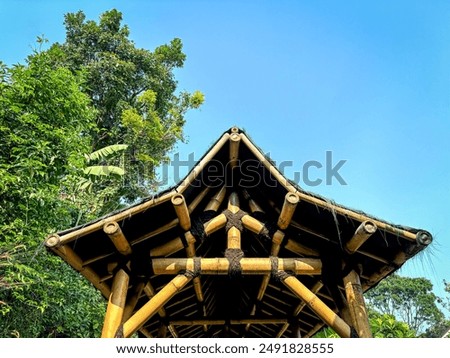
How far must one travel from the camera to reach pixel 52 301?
923 cm

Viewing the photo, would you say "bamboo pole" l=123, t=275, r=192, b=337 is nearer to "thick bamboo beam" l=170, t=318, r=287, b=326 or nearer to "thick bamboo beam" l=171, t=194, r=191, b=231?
"thick bamboo beam" l=171, t=194, r=191, b=231

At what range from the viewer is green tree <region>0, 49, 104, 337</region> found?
7.64 m

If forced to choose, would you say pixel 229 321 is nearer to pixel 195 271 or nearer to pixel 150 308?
pixel 195 271

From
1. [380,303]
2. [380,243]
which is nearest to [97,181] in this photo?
[380,243]

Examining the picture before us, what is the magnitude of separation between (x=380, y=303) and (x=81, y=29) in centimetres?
3395

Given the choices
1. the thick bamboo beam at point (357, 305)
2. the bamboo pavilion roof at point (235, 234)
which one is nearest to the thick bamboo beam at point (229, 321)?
the bamboo pavilion roof at point (235, 234)

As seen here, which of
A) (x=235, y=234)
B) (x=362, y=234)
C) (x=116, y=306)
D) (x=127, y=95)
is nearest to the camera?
(x=362, y=234)

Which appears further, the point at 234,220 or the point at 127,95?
the point at 127,95

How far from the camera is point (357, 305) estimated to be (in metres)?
3.87

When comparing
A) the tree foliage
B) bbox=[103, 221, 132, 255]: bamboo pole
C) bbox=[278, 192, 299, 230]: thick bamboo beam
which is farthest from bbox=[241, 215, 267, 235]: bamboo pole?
the tree foliage

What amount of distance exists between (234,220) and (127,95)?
14572 millimetres

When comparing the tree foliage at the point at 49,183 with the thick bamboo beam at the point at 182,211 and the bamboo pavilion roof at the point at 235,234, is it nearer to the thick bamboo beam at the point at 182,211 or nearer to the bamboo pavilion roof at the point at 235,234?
the bamboo pavilion roof at the point at 235,234

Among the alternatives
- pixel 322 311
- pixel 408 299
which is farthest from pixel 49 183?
pixel 408 299

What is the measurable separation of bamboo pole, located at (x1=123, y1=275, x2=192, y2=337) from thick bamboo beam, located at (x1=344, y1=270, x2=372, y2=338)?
1.61 m
